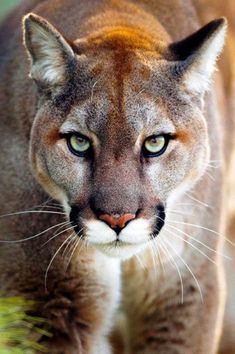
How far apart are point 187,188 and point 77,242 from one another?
21.0 inches

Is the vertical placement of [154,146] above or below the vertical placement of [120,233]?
above

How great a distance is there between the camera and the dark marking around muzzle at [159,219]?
5339mm

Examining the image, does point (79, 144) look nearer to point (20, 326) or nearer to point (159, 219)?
point (159, 219)

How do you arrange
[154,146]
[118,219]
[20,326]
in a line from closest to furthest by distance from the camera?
[118,219], [154,146], [20,326]

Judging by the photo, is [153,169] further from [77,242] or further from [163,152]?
[77,242]

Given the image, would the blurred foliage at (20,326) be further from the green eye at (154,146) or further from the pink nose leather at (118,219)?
the green eye at (154,146)

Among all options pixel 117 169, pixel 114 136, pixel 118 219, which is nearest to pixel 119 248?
pixel 118 219

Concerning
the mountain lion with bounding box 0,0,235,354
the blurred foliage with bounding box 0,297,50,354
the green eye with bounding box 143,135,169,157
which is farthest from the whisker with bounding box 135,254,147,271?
the green eye with bounding box 143,135,169,157

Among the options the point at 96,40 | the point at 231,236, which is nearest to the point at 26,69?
the point at 96,40

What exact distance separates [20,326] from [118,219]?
98 centimetres

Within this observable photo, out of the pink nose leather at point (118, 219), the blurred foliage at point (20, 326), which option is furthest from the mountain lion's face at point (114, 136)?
the blurred foliage at point (20, 326)

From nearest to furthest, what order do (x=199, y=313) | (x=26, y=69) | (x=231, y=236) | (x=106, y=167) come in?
(x=106, y=167) < (x=26, y=69) < (x=199, y=313) < (x=231, y=236)

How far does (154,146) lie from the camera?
210 inches

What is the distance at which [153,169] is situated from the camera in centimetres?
533
